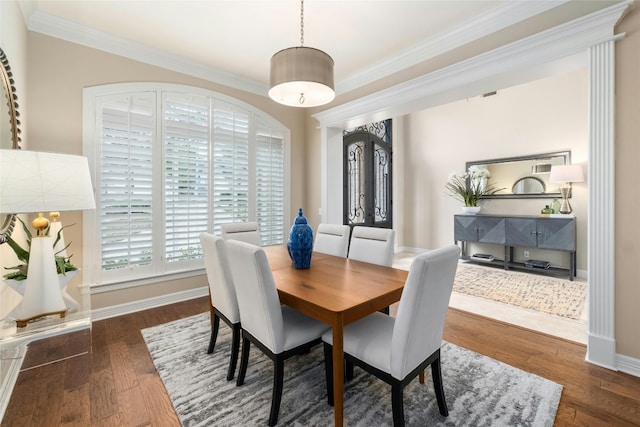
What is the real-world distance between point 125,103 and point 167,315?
228 centimetres

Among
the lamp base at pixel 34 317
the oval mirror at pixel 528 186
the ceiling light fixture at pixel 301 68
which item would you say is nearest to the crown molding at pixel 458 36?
the ceiling light fixture at pixel 301 68

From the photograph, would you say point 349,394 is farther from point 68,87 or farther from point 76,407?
point 68,87

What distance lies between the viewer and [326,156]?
4.11m

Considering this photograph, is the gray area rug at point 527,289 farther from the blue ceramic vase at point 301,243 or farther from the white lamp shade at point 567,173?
the blue ceramic vase at point 301,243

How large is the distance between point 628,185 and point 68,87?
4703 millimetres

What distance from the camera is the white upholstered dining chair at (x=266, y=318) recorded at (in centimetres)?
147

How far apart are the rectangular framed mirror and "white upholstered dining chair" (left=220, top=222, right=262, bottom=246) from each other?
4508 mm

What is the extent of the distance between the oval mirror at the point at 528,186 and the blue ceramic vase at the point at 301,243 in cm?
459

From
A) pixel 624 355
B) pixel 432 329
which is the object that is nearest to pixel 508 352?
pixel 624 355

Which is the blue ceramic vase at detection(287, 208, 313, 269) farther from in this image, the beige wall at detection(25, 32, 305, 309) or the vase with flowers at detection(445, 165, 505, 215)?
the vase with flowers at detection(445, 165, 505, 215)

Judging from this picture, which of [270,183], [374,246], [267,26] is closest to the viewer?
[374,246]

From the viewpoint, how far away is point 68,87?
2709 mm

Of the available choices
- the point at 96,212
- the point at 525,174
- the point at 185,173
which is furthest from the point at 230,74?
the point at 525,174

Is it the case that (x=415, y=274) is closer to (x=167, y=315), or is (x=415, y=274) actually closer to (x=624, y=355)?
(x=624, y=355)
